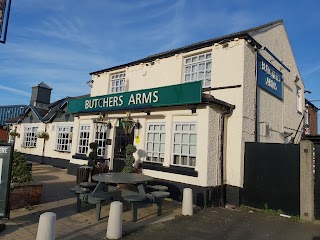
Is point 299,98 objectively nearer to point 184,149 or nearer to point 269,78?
point 269,78

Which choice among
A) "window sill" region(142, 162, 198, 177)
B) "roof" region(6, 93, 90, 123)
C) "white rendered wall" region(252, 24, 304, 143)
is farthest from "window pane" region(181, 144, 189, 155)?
"roof" region(6, 93, 90, 123)

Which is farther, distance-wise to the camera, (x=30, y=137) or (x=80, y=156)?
(x=30, y=137)

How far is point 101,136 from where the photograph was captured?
1232cm

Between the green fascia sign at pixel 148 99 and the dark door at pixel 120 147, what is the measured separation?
47.9 inches

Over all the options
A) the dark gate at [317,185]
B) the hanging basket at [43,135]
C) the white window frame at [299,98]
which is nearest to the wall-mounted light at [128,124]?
the dark gate at [317,185]

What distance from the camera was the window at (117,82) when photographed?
1324cm

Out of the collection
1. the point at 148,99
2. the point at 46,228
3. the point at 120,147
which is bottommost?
the point at 46,228

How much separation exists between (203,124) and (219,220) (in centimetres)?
292

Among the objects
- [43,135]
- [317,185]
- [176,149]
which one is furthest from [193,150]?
[43,135]

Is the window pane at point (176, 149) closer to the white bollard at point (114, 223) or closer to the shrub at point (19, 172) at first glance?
the white bollard at point (114, 223)

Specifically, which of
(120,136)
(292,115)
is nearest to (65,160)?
(120,136)

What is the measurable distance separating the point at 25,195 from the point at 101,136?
18.5 feet

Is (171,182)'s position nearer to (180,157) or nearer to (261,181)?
(180,157)

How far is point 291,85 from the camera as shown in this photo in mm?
13406
